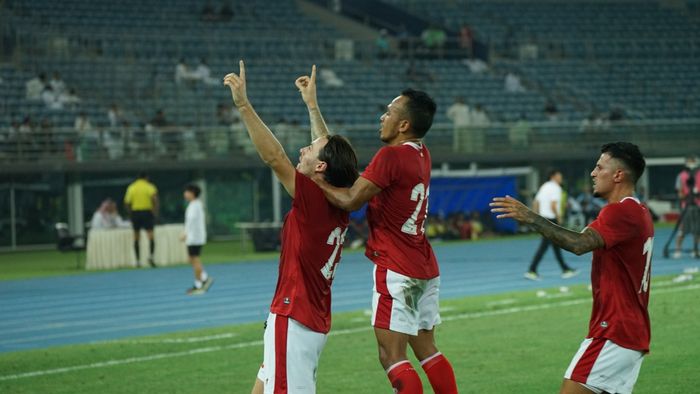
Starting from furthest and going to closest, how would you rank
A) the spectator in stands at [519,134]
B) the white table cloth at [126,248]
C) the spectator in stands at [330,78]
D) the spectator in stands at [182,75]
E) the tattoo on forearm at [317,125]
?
the spectator in stands at [330,78], the spectator in stands at [182,75], the spectator in stands at [519,134], the white table cloth at [126,248], the tattoo on forearm at [317,125]

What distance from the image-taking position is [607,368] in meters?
6.75

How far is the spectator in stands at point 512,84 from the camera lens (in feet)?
140

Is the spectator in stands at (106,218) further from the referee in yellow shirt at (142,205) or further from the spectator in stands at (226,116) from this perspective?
the spectator in stands at (226,116)

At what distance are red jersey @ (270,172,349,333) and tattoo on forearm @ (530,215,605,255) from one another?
112cm

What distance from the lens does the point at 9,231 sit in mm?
33156

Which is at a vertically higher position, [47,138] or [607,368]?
[47,138]

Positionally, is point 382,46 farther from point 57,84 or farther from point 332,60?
point 57,84

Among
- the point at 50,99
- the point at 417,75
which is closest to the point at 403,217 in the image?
the point at 50,99

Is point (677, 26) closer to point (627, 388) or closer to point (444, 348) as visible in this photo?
point (444, 348)

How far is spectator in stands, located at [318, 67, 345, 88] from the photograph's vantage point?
130ft

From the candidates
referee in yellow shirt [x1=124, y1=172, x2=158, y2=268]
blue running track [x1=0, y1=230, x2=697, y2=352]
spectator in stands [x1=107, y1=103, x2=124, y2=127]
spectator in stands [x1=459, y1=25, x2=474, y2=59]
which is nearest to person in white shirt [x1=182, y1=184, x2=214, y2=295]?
blue running track [x1=0, y1=230, x2=697, y2=352]

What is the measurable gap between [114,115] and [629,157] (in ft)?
91.5

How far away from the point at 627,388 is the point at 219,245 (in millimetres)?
27615

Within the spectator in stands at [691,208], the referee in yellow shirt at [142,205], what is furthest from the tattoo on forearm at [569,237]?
the referee in yellow shirt at [142,205]
